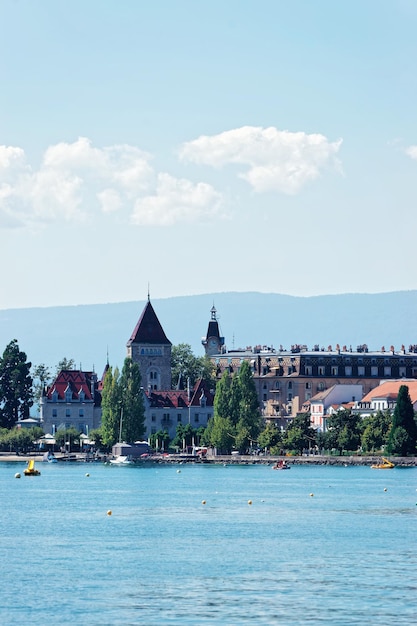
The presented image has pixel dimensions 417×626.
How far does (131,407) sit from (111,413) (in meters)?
2.41

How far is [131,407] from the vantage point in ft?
578

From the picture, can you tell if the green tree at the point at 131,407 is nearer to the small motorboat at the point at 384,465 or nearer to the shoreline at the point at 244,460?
the shoreline at the point at 244,460

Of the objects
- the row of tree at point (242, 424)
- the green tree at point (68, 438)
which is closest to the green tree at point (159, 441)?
the row of tree at point (242, 424)

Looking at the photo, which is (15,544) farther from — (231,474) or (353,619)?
(231,474)

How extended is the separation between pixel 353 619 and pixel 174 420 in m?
151

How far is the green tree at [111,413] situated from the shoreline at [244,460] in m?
3.25

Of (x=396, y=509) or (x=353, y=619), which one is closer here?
(x=353, y=619)

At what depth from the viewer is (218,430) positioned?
172 m

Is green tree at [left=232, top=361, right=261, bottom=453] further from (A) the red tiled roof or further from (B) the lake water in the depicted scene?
(B) the lake water

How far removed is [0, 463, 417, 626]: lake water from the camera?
168 ft

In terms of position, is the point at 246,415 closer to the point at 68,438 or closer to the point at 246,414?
the point at 246,414

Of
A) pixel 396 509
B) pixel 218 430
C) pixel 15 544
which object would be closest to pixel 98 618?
pixel 15 544

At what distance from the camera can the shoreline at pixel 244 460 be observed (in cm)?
15375

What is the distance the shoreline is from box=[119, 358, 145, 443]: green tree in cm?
328
